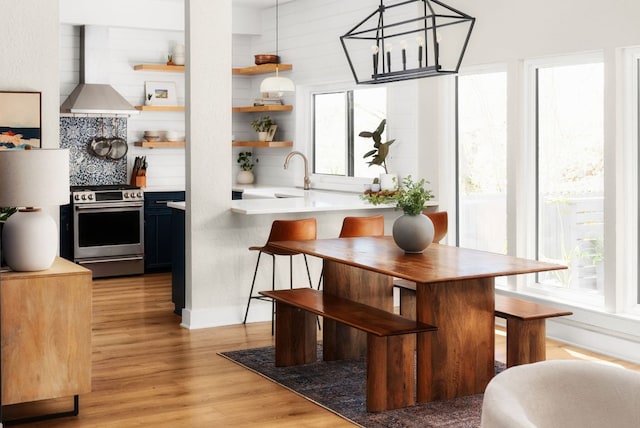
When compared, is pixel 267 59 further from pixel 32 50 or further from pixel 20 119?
pixel 20 119

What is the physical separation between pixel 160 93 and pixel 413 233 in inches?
206

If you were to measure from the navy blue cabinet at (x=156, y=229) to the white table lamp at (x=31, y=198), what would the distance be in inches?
183

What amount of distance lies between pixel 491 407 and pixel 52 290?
276 cm

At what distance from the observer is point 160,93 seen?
9555mm

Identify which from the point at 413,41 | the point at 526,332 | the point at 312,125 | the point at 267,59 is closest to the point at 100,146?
the point at 267,59

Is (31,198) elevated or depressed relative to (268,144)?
depressed

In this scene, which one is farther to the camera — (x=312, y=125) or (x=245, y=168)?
(x=245, y=168)

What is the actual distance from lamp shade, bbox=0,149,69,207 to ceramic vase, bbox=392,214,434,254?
6.64 feet

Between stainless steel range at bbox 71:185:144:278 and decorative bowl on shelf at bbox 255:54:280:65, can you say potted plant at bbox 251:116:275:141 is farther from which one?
stainless steel range at bbox 71:185:144:278

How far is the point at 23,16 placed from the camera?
215 inches

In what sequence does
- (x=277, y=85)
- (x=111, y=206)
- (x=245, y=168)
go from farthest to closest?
(x=245, y=168) < (x=111, y=206) < (x=277, y=85)

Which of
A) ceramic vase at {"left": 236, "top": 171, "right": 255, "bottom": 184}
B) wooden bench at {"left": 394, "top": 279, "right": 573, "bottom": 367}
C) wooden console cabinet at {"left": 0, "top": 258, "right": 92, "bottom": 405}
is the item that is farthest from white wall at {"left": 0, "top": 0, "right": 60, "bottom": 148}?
ceramic vase at {"left": 236, "top": 171, "right": 255, "bottom": 184}

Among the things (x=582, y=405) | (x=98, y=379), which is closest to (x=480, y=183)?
(x=98, y=379)

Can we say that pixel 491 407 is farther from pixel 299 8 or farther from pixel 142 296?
pixel 299 8
